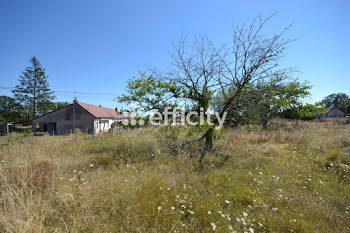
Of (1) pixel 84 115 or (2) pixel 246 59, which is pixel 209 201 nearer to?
(2) pixel 246 59

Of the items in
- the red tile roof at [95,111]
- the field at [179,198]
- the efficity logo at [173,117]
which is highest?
the red tile roof at [95,111]

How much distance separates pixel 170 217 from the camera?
1.98 metres

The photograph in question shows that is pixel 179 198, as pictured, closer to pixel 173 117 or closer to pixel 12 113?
pixel 173 117

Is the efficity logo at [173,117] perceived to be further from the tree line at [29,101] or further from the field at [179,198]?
the tree line at [29,101]

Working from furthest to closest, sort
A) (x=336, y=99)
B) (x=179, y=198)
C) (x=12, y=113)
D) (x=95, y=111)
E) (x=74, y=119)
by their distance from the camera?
(x=336, y=99) → (x=12, y=113) → (x=95, y=111) → (x=74, y=119) → (x=179, y=198)

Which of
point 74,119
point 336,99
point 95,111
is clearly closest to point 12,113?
point 74,119

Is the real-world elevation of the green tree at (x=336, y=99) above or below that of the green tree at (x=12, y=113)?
above

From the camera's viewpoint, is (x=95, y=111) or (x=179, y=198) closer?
(x=179, y=198)

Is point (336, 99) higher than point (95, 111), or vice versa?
point (336, 99)

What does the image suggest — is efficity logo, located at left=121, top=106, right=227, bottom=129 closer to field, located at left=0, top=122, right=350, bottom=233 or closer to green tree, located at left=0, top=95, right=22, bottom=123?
field, located at left=0, top=122, right=350, bottom=233

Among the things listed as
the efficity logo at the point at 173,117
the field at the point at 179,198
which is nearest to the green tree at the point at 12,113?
the field at the point at 179,198

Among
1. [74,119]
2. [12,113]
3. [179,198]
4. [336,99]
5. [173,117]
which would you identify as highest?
[336,99]

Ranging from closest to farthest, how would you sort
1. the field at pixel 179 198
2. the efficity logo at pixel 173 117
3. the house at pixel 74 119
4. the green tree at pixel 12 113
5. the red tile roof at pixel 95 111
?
the field at pixel 179 198
the efficity logo at pixel 173 117
the house at pixel 74 119
the red tile roof at pixel 95 111
the green tree at pixel 12 113

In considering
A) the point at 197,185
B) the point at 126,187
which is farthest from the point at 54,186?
the point at 197,185
